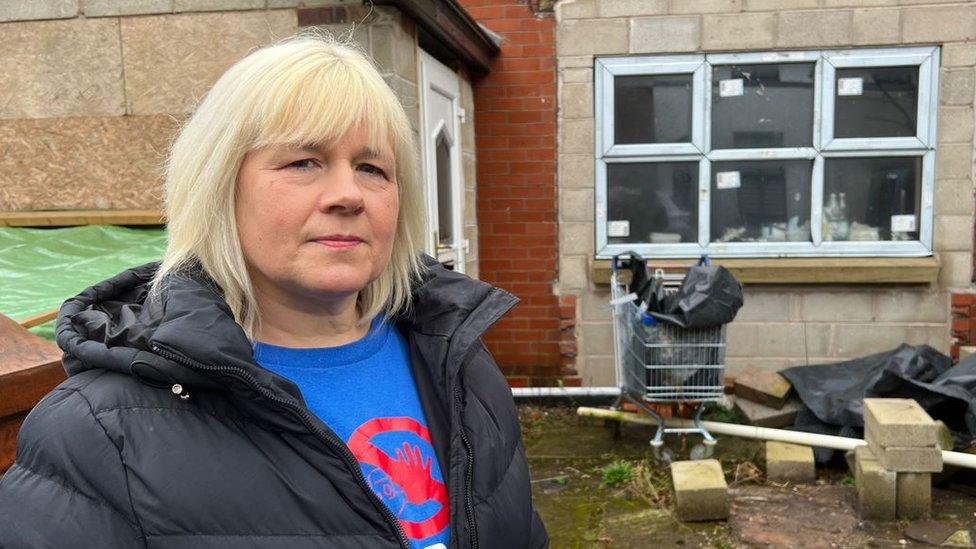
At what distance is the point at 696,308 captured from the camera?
445 cm

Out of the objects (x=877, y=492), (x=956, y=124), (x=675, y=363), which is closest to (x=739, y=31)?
(x=956, y=124)

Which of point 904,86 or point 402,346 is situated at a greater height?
point 904,86

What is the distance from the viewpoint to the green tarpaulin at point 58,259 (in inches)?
91.5

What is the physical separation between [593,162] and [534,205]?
0.55 m

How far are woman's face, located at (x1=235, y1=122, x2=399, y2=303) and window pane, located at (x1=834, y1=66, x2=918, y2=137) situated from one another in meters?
5.04

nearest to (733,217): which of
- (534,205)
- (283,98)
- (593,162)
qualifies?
(593,162)

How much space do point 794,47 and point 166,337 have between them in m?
5.29

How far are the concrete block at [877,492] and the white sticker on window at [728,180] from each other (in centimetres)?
228

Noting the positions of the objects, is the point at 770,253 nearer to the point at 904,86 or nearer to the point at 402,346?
the point at 904,86

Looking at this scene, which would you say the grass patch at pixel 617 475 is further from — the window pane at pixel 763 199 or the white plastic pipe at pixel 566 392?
the window pane at pixel 763 199

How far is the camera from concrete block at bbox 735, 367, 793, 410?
5184mm

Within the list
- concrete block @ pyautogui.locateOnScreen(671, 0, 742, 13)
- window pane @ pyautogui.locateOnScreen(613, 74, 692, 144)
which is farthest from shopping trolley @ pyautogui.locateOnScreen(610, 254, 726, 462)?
concrete block @ pyautogui.locateOnScreen(671, 0, 742, 13)

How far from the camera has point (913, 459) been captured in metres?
3.94

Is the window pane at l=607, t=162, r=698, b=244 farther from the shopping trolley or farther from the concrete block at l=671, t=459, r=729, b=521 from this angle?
the concrete block at l=671, t=459, r=729, b=521
